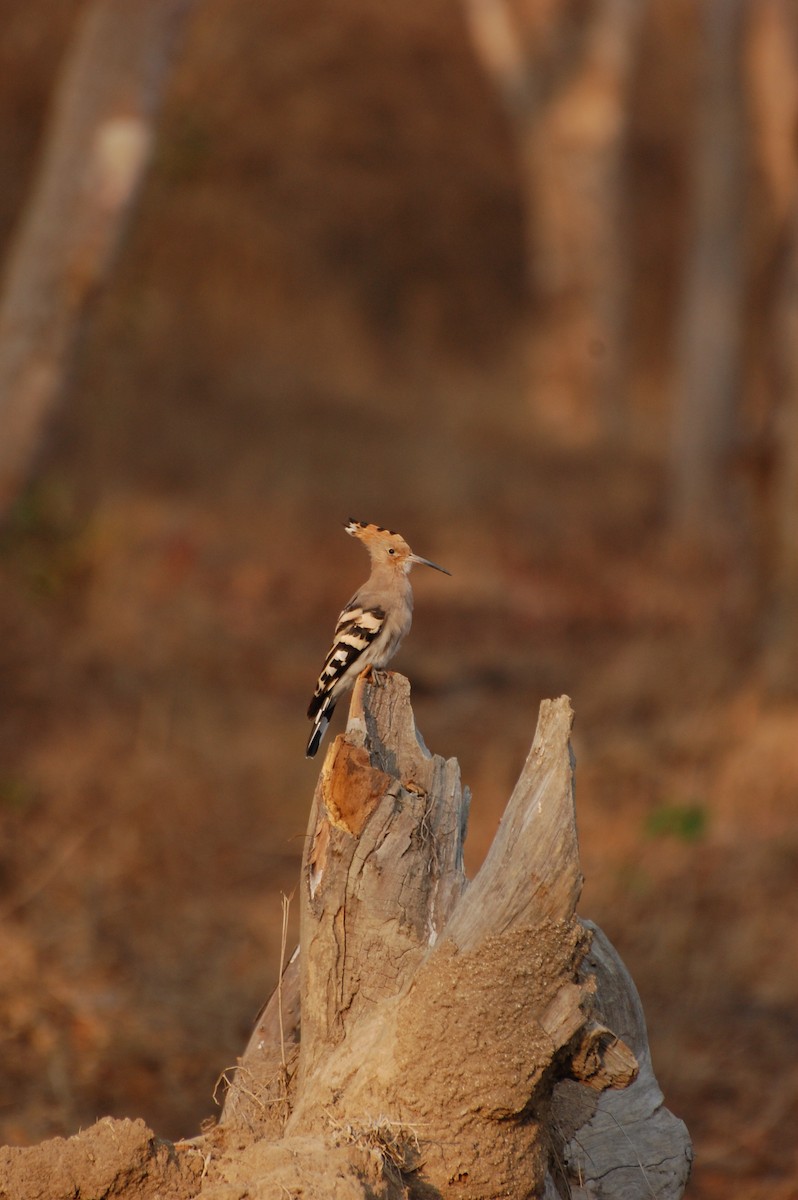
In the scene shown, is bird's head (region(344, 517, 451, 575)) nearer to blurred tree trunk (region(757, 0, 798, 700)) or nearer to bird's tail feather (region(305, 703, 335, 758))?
bird's tail feather (region(305, 703, 335, 758))

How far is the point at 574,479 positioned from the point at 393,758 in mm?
10724

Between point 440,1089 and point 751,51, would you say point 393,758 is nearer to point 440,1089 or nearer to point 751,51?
point 440,1089

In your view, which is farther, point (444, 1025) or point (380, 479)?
point (380, 479)

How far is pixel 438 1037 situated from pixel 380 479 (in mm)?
10281

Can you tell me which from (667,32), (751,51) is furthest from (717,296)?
(667,32)

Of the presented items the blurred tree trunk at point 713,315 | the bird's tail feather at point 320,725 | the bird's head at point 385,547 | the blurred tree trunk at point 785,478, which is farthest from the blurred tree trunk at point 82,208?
the blurred tree trunk at point 713,315

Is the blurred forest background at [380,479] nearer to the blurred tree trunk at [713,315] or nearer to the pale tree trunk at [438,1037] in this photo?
the blurred tree trunk at [713,315]

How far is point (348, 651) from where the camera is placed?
419 centimetres

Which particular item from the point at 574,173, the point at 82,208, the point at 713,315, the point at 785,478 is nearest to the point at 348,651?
the point at 82,208

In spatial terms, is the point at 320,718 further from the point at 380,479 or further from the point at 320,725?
the point at 380,479

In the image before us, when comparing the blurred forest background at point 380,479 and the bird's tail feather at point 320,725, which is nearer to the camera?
the bird's tail feather at point 320,725

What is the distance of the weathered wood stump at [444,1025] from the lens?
8.76ft

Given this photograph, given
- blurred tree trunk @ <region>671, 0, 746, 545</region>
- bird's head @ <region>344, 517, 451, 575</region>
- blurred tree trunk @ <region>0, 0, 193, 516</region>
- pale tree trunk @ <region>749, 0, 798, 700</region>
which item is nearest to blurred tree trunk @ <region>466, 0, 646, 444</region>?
blurred tree trunk @ <region>671, 0, 746, 545</region>

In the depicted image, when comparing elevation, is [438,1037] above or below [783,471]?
below
